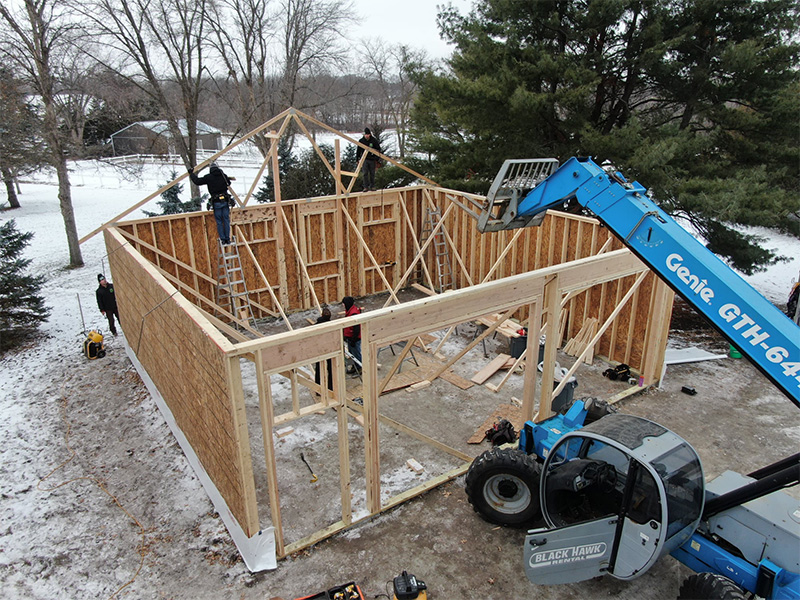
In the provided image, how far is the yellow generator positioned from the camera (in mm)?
10469

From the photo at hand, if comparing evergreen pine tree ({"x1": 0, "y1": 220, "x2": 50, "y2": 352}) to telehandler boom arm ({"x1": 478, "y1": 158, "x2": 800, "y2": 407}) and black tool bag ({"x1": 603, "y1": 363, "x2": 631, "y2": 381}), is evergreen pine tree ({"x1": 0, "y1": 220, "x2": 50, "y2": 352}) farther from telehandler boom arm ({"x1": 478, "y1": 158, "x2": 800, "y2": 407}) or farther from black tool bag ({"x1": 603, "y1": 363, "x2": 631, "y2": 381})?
black tool bag ({"x1": 603, "y1": 363, "x2": 631, "y2": 381})

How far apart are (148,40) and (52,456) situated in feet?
57.9

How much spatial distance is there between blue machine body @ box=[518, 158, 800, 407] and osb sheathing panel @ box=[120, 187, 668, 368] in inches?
181

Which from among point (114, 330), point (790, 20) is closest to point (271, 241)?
point (114, 330)

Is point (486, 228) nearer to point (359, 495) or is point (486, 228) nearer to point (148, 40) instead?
point (359, 495)

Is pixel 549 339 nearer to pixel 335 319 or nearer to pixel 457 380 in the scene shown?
pixel 457 380

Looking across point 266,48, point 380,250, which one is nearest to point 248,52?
point 266,48

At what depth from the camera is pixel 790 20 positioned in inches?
447

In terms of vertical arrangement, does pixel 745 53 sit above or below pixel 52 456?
above

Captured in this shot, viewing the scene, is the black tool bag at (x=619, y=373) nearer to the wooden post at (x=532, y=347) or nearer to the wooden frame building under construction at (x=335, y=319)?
the wooden frame building under construction at (x=335, y=319)

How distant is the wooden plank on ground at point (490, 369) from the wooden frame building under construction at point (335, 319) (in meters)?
0.58

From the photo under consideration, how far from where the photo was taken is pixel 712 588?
4246mm

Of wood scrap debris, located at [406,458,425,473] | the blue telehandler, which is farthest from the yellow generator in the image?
the blue telehandler

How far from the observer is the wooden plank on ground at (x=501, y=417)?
7840 mm
